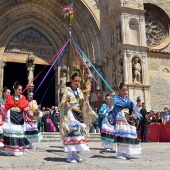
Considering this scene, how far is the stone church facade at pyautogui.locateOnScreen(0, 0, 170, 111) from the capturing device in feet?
45.5

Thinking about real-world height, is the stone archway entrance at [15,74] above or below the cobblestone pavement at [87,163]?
above

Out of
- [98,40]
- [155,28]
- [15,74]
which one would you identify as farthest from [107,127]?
[15,74]

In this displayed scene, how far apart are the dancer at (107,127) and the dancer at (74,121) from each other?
194 centimetres

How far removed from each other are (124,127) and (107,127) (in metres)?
1.84

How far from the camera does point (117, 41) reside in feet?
46.9

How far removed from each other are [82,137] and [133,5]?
11428 millimetres

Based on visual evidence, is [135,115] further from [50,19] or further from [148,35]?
[148,35]

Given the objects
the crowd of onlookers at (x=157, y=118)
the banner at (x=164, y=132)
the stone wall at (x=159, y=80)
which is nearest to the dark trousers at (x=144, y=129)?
the banner at (x=164, y=132)

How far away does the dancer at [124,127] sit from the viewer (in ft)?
17.0

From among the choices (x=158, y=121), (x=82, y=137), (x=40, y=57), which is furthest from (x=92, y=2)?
(x=82, y=137)

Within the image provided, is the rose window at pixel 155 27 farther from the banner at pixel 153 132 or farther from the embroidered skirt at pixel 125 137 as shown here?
the embroidered skirt at pixel 125 137

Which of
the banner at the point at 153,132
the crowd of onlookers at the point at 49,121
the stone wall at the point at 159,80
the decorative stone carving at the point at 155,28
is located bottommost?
the banner at the point at 153,132

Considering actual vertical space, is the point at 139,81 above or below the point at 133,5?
below

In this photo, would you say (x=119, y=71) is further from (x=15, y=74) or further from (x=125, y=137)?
(x=125, y=137)
